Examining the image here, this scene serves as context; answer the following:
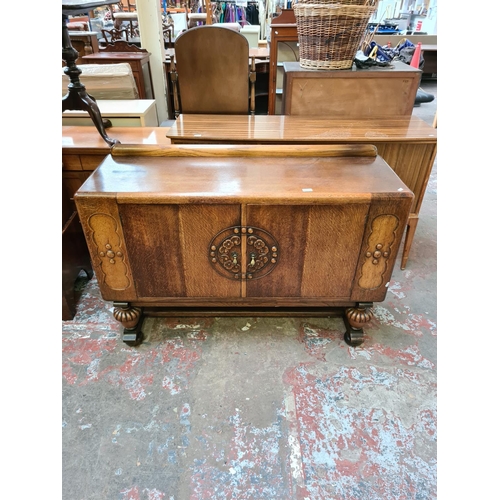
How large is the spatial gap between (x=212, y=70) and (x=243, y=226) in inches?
49.9

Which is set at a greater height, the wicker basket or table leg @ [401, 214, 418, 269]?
the wicker basket

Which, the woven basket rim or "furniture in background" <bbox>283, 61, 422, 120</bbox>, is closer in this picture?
the woven basket rim

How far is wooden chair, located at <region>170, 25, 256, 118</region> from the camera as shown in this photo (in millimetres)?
1934

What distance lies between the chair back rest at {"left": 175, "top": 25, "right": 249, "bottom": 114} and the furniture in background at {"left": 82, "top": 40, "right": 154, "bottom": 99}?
1.00 metres

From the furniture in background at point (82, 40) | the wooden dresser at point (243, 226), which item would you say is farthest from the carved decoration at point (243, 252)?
the furniture in background at point (82, 40)

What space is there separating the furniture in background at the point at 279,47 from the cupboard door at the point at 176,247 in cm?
227

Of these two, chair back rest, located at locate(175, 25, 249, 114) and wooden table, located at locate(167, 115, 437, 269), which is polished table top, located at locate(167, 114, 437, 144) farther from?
chair back rest, located at locate(175, 25, 249, 114)

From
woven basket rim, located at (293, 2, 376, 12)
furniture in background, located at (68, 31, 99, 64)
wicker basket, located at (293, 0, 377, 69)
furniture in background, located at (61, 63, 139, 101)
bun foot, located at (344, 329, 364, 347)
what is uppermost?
woven basket rim, located at (293, 2, 376, 12)

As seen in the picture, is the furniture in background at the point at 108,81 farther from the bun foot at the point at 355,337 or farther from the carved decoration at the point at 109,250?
the bun foot at the point at 355,337

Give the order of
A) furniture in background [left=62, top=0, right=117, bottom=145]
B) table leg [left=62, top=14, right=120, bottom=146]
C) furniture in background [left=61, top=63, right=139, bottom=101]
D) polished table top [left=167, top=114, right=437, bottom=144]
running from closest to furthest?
furniture in background [left=62, top=0, right=117, bottom=145] < table leg [left=62, top=14, right=120, bottom=146] < polished table top [left=167, top=114, right=437, bottom=144] < furniture in background [left=61, top=63, right=139, bottom=101]

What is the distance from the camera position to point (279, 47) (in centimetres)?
306

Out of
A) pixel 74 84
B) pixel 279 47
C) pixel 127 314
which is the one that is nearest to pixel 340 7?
pixel 74 84

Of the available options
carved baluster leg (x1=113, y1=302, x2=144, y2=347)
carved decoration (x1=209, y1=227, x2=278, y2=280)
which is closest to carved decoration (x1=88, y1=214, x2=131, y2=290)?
carved baluster leg (x1=113, y1=302, x2=144, y2=347)

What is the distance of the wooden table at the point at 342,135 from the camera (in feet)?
5.18
